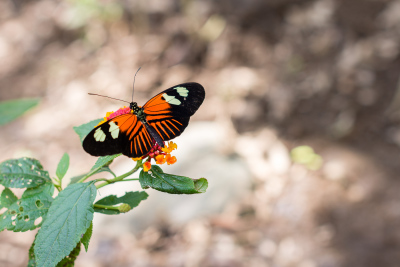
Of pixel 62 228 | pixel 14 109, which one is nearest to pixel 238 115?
pixel 14 109

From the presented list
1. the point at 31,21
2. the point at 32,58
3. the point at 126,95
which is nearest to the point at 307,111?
the point at 126,95

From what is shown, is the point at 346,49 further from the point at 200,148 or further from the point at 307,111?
Result: the point at 200,148

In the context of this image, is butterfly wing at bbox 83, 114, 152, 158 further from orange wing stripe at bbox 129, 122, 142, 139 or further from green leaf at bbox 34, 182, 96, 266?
green leaf at bbox 34, 182, 96, 266

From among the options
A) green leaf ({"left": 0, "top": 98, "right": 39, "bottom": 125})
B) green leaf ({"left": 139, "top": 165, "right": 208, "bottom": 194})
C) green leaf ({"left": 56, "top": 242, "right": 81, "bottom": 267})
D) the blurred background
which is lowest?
green leaf ({"left": 56, "top": 242, "right": 81, "bottom": 267})

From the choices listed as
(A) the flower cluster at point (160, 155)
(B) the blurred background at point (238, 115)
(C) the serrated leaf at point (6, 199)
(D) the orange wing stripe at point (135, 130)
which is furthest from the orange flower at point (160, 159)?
(B) the blurred background at point (238, 115)

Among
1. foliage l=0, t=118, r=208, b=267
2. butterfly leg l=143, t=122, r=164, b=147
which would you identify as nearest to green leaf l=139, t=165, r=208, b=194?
foliage l=0, t=118, r=208, b=267

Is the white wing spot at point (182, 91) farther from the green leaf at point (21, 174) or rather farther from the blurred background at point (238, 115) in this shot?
the blurred background at point (238, 115)
